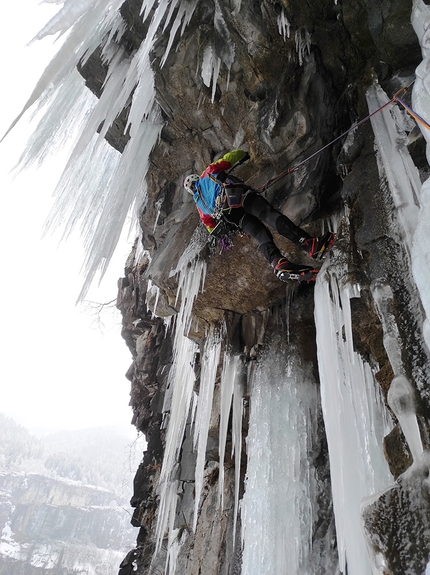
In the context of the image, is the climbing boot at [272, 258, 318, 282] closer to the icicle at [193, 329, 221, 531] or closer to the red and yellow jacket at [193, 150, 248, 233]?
the red and yellow jacket at [193, 150, 248, 233]

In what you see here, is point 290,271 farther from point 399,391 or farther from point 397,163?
point 399,391

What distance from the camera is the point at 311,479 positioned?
144 inches

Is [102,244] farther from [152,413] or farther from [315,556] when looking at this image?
[152,413]

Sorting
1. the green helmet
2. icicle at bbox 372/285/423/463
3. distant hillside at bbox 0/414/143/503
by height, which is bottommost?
icicle at bbox 372/285/423/463

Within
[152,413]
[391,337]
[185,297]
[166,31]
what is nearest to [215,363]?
[185,297]

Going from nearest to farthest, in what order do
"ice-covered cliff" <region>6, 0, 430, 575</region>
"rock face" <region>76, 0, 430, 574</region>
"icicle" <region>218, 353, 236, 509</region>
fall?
"ice-covered cliff" <region>6, 0, 430, 575</region>
"rock face" <region>76, 0, 430, 574</region>
"icicle" <region>218, 353, 236, 509</region>

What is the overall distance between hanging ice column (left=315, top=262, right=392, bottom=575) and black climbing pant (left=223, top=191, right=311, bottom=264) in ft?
1.35

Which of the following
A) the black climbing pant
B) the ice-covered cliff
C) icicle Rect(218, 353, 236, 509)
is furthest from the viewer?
icicle Rect(218, 353, 236, 509)

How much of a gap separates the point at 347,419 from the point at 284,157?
7.95 ft

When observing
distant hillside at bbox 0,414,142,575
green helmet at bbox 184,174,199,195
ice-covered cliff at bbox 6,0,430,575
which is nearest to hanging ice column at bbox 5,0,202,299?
ice-covered cliff at bbox 6,0,430,575

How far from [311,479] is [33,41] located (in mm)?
4445

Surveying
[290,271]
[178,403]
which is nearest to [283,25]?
[290,271]

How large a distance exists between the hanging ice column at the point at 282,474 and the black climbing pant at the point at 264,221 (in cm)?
131

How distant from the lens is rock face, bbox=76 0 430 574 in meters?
2.88
